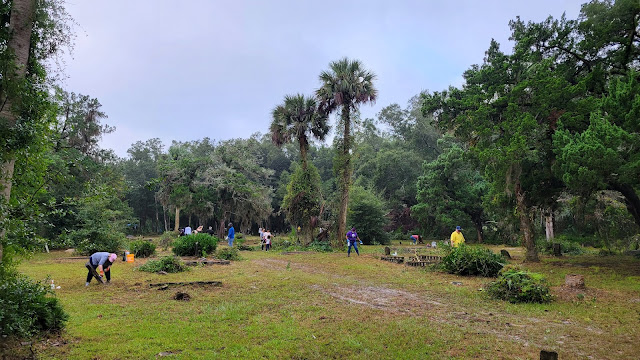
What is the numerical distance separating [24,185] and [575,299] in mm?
10671

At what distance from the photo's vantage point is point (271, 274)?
464 inches

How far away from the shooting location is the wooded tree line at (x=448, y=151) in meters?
4.88

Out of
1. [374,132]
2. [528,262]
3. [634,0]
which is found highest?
[374,132]

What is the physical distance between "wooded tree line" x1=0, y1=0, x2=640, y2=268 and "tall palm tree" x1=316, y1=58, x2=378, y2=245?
7 centimetres

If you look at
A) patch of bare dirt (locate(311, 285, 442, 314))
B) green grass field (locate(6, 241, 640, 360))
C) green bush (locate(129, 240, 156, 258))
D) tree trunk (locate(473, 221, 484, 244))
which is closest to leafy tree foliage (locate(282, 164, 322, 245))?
green bush (locate(129, 240, 156, 258))

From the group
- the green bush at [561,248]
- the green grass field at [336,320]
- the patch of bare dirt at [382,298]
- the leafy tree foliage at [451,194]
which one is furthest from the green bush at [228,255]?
the leafy tree foliage at [451,194]

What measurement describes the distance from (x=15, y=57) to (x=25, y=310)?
3.35 metres

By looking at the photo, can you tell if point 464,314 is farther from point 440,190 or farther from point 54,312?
point 440,190

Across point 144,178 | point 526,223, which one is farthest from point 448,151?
point 144,178

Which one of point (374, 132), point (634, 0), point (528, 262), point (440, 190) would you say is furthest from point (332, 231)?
point (374, 132)

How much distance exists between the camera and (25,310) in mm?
4730

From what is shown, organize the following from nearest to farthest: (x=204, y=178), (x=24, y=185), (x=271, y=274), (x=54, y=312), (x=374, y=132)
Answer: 1. (x=24, y=185)
2. (x=54, y=312)
3. (x=271, y=274)
4. (x=204, y=178)
5. (x=374, y=132)

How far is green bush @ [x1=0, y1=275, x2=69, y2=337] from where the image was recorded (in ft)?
14.1

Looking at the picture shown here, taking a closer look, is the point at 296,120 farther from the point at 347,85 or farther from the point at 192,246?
the point at 192,246
